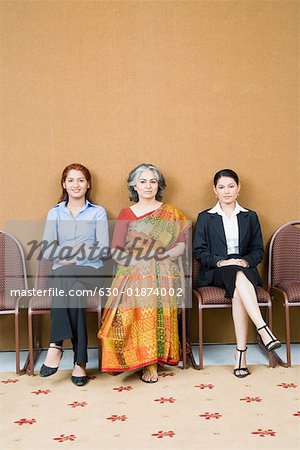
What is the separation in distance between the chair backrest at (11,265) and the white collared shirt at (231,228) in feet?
4.16

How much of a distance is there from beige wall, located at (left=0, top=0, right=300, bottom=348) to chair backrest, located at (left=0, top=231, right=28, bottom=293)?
17 cm

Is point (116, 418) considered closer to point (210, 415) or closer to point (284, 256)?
point (210, 415)

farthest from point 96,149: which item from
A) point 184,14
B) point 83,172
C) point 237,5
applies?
point 237,5

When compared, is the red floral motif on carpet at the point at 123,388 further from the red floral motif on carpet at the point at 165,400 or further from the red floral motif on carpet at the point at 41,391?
the red floral motif on carpet at the point at 41,391

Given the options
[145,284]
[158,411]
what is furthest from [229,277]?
[158,411]

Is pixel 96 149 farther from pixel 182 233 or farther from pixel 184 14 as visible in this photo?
pixel 184 14

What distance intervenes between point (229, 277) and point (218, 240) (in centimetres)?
35

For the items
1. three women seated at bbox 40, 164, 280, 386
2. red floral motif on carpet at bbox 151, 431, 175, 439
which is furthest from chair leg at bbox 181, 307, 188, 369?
red floral motif on carpet at bbox 151, 431, 175, 439

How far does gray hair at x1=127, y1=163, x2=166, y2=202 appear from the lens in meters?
3.88

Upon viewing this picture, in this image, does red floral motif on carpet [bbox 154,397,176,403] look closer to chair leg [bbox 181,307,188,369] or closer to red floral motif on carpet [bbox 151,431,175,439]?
red floral motif on carpet [bbox 151,431,175,439]

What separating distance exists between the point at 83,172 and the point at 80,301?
2.93 feet

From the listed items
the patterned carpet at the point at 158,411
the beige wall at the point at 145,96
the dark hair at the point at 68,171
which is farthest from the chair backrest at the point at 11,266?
the patterned carpet at the point at 158,411

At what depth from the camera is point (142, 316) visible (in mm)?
3438

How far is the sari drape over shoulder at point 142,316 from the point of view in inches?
133
